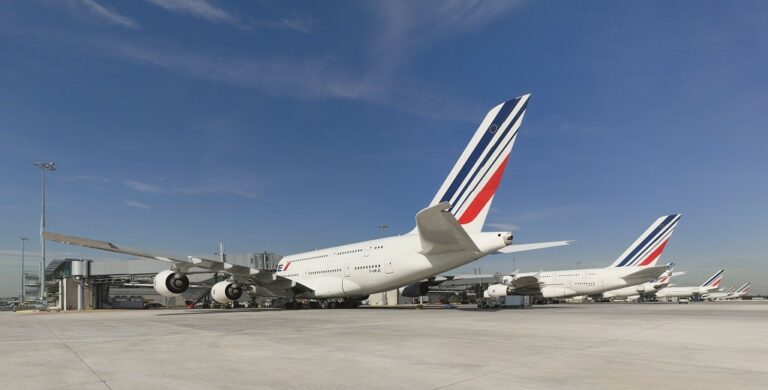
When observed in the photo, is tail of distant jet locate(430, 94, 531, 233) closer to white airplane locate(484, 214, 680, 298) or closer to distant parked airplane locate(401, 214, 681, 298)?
distant parked airplane locate(401, 214, 681, 298)

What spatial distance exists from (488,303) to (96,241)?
996 inches

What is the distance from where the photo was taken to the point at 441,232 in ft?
65.4

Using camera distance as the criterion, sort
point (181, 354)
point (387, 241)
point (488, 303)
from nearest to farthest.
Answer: point (181, 354), point (387, 241), point (488, 303)

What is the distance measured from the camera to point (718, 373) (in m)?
6.24

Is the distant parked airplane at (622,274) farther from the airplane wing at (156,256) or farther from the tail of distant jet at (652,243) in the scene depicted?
the airplane wing at (156,256)

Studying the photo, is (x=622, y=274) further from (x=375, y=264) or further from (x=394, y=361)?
(x=394, y=361)

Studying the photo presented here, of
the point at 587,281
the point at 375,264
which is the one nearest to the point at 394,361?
the point at 375,264

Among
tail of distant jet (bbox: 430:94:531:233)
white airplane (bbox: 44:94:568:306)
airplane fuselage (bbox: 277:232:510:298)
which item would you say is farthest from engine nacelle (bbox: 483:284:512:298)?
tail of distant jet (bbox: 430:94:531:233)

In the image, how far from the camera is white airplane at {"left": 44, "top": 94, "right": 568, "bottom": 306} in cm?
2038

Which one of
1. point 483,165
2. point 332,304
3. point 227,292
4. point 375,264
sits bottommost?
point 332,304

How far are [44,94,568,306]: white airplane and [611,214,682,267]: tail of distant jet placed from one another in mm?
28749

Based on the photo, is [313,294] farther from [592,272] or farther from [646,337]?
[592,272]

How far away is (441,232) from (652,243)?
3353 cm

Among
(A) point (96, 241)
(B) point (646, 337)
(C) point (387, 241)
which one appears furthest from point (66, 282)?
(B) point (646, 337)
